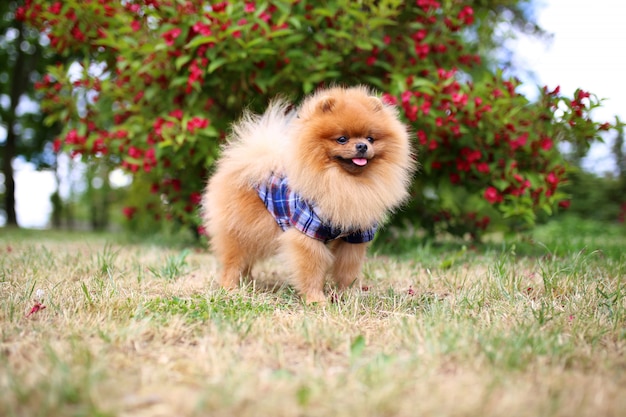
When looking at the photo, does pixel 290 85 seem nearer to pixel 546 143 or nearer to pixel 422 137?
pixel 422 137

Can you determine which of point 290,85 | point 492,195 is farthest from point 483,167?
point 290,85

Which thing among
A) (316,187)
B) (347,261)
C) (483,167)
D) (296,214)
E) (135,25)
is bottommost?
(347,261)

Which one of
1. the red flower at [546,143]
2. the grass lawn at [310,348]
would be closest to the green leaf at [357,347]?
the grass lawn at [310,348]

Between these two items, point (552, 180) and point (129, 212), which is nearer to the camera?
point (552, 180)

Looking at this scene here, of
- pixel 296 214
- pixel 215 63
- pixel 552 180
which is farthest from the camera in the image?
pixel 552 180

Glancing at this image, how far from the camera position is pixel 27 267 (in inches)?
142

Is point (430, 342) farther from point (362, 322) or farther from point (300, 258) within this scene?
point (300, 258)

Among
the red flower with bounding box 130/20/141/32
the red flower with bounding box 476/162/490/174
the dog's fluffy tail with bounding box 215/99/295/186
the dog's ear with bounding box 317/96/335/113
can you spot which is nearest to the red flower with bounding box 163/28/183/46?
the red flower with bounding box 130/20/141/32

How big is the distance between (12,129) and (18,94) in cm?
82

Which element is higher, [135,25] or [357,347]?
[135,25]

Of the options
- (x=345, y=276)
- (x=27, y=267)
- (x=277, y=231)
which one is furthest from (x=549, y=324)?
(x=27, y=267)

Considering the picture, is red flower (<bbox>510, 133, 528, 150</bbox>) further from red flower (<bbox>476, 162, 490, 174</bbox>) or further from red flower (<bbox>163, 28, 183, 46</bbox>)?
red flower (<bbox>163, 28, 183, 46</bbox>)

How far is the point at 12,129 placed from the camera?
35.1 feet

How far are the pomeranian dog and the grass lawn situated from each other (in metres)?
0.29
